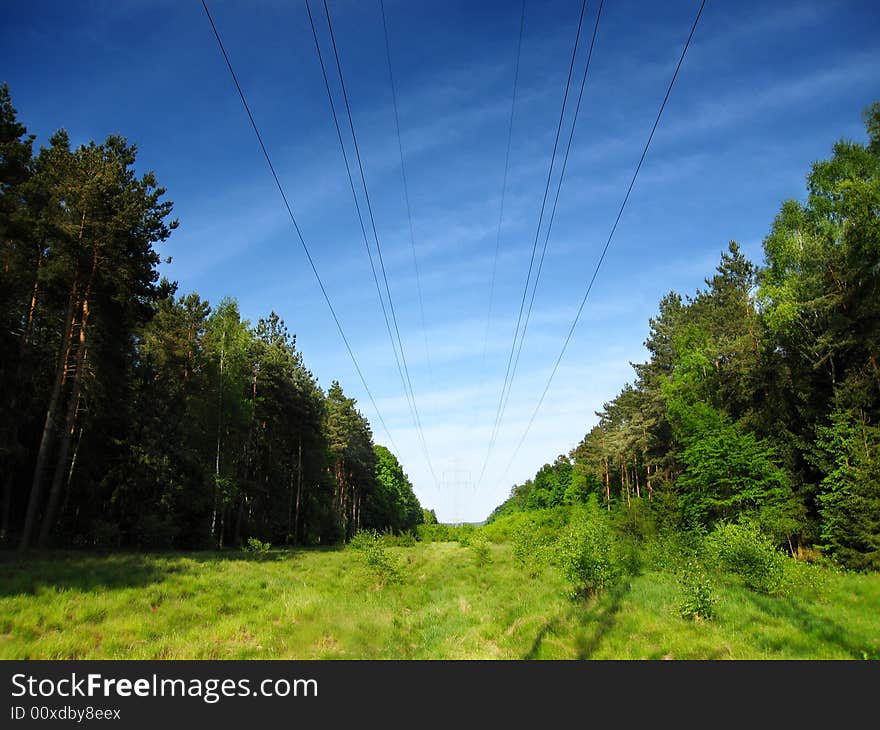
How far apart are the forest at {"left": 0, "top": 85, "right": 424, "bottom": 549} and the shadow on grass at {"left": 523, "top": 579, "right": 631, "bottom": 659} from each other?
72.6 ft

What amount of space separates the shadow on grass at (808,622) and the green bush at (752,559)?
0.57m

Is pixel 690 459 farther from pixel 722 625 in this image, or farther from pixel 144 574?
pixel 144 574

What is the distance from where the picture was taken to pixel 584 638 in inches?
472

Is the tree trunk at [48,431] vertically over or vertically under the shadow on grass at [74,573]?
over

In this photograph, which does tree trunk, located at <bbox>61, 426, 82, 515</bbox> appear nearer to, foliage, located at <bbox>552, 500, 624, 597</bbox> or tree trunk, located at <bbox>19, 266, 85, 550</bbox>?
tree trunk, located at <bbox>19, 266, 85, 550</bbox>

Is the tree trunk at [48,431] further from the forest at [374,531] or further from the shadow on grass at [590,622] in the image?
the shadow on grass at [590,622]

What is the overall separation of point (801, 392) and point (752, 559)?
2006 centimetres

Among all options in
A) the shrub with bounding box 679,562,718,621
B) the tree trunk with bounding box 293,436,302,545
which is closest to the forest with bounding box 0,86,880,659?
the shrub with bounding box 679,562,718,621

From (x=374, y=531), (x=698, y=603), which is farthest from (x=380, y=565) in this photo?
(x=698, y=603)

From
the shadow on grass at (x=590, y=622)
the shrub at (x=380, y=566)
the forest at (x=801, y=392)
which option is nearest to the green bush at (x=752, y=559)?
the shadow on grass at (x=590, y=622)

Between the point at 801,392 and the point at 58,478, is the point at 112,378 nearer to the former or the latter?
the point at 58,478

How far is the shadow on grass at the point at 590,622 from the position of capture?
38.0 feet

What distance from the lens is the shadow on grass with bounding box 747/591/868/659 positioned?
34.5 ft

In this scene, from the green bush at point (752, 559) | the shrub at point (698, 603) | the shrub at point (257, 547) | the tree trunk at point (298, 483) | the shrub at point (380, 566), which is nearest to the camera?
the shrub at point (698, 603)
